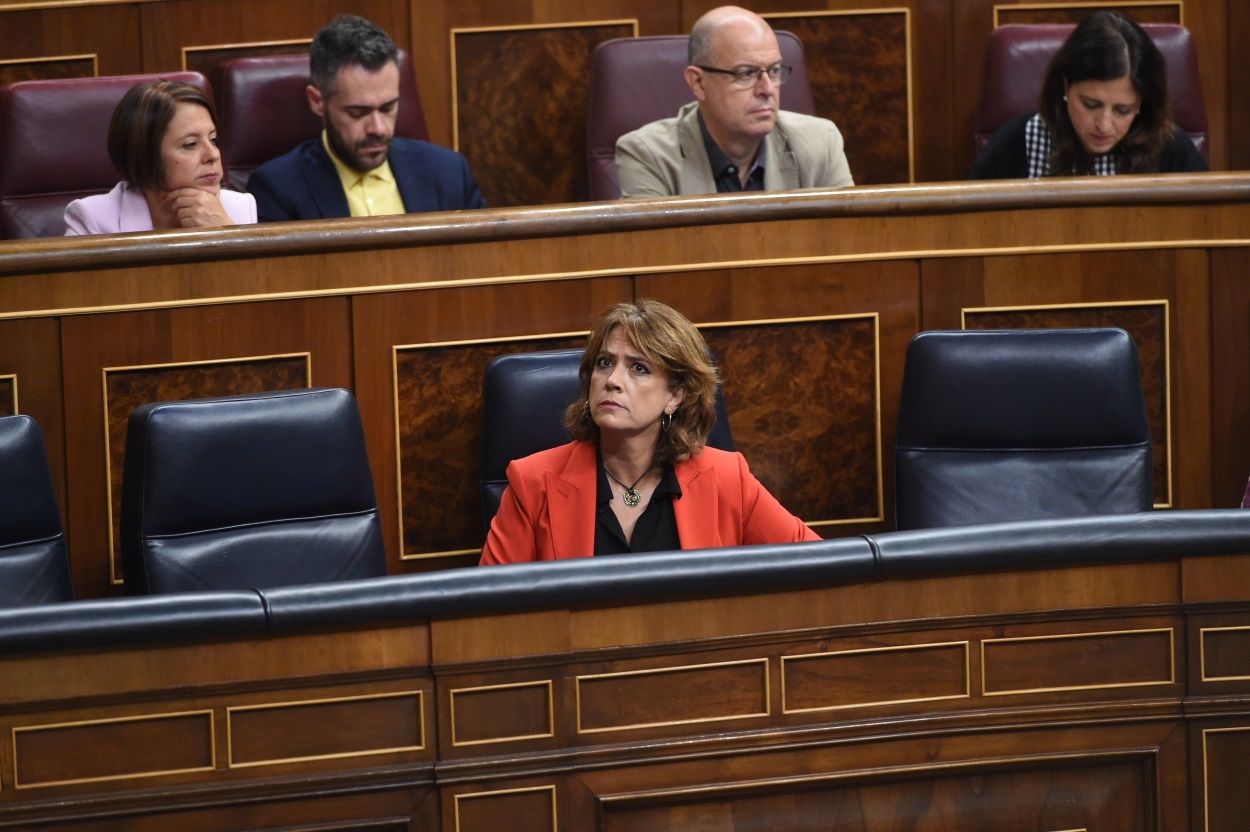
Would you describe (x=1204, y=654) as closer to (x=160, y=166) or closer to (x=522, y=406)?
(x=522, y=406)

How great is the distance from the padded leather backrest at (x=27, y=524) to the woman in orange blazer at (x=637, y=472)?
0.36 metres

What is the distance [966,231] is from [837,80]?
72 centimetres

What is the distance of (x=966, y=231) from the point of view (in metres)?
1.77

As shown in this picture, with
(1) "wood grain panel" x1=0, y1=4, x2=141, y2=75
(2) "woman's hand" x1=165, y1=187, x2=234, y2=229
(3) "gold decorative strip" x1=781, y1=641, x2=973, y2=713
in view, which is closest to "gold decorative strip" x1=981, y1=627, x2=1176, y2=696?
(3) "gold decorative strip" x1=781, y1=641, x2=973, y2=713

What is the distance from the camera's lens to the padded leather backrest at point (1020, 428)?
167cm

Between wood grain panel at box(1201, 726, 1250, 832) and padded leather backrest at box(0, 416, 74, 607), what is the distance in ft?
2.95

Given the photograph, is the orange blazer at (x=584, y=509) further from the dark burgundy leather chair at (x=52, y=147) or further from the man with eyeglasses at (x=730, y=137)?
the dark burgundy leather chair at (x=52, y=147)

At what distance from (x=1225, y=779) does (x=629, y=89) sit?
128 cm

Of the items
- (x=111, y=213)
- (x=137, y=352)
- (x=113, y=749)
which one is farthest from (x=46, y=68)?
(x=113, y=749)

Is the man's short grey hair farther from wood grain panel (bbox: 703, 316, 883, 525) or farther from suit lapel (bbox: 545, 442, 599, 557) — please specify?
suit lapel (bbox: 545, 442, 599, 557)

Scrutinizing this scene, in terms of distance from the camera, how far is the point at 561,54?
7.76 ft

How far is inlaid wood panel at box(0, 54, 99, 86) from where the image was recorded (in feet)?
7.51

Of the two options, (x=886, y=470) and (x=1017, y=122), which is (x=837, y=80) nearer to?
(x=1017, y=122)

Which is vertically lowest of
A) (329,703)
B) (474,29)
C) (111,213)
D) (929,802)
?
(929,802)
